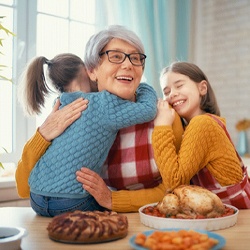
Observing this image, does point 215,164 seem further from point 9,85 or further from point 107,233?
point 9,85

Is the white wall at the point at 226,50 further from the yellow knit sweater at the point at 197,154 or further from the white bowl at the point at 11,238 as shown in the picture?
the white bowl at the point at 11,238

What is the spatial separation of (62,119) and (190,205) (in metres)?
0.57

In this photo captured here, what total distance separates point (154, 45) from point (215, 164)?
2.16m

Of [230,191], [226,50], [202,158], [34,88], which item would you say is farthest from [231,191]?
[226,50]

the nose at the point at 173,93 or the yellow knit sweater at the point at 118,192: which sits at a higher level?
the nose at the point at 173,93

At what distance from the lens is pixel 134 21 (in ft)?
11.4

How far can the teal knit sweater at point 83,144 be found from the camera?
146 cm

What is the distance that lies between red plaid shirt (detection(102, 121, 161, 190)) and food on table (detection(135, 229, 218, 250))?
60 centimetres

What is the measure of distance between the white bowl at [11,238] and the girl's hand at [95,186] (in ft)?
1.32

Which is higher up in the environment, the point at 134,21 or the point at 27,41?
the point at 134,21

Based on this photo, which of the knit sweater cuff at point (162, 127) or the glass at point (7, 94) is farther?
the glass at point (7, 94)

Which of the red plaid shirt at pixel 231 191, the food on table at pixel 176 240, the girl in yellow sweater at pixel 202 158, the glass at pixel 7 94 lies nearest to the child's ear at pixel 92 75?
the girl in yellow sweater at pixel 202 158

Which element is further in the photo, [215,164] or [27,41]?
[27,41]

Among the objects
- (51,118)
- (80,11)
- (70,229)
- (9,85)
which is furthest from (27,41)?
(70,229)
